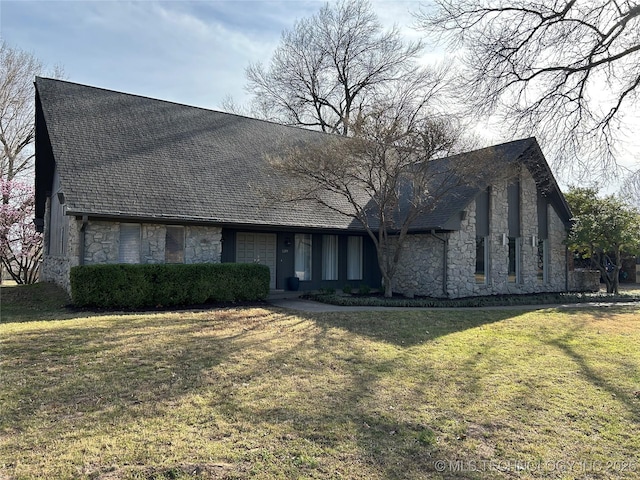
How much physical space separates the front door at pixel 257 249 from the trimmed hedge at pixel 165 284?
1.90 m

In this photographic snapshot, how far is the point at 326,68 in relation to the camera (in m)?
31.0

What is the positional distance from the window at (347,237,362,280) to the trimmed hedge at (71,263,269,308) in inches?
177

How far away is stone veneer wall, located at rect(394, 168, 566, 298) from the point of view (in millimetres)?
14883

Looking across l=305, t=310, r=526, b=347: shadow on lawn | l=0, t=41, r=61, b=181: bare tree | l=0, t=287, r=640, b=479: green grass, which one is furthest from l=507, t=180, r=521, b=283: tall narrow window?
l=0, t=41, r=61, b=181: bare tree

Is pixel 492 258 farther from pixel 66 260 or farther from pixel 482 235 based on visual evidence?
pixel 66 260

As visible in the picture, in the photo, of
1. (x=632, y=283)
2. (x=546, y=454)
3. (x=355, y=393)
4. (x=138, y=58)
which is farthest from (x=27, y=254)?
(x=632, y=283)

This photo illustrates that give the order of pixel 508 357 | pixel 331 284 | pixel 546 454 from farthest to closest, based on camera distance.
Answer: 1. pixel 331 284
2. pixel 508 357
3. pixel 546 454

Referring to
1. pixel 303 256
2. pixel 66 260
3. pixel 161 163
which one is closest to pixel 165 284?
pixel 66 260

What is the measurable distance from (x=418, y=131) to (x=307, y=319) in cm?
600

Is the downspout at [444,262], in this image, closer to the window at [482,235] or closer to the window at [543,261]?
the window at [482,235]

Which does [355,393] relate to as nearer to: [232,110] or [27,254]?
[27,254]

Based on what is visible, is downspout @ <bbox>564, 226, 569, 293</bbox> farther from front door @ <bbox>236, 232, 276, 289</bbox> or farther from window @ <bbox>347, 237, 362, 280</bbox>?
front door @ <bbox>236, 232, 276, 289</bbox>

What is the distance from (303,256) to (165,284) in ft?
18.4

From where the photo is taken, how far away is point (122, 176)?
12812 millimetres
